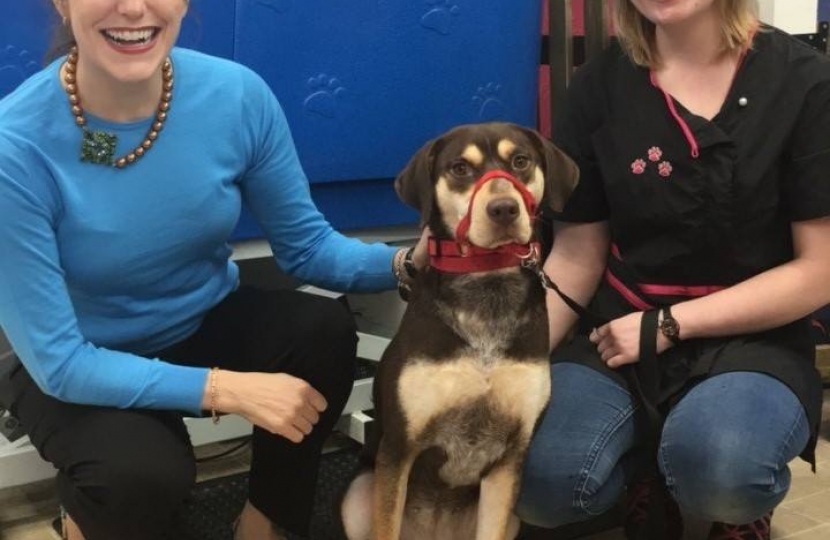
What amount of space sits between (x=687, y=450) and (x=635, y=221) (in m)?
0.41

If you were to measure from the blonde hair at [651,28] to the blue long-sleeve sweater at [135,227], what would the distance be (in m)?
0.58

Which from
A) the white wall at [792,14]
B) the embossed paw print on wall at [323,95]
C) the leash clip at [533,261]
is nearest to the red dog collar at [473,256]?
the leash clip at [533,261]

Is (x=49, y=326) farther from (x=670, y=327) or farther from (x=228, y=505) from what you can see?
(x=670, y=327)

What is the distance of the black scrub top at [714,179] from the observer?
1636 mm

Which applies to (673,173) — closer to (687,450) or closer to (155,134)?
(687,450)

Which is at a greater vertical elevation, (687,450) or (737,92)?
(737,92)

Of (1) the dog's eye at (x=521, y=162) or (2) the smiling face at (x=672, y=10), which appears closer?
(1) the dog's eye at (x=521, y=162)

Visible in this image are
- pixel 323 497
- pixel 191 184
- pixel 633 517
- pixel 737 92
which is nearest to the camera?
pixel 191 184

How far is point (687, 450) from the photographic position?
62.9 inches

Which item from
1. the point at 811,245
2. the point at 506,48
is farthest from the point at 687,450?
the point at 506,48


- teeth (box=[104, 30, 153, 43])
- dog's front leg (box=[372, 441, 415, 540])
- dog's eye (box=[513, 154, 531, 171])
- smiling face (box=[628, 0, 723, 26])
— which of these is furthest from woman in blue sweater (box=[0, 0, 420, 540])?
smiling face (box=[628, 0, 723, 26])

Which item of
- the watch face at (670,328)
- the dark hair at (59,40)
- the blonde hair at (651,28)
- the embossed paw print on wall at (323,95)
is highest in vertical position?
the dark hair at (59,40)

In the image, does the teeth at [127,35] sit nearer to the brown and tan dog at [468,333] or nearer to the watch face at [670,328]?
the brown and tan dog at [468,333]

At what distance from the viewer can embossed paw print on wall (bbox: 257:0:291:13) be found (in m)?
1.96
